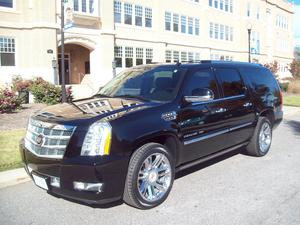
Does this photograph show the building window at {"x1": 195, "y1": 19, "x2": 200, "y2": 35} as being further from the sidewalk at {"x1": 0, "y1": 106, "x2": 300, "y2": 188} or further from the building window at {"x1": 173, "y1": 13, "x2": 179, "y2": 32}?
the sidewalk at {"x1": 0, "y1": 106, "x2": 300, "y2": 188}

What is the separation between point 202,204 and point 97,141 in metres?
1.68

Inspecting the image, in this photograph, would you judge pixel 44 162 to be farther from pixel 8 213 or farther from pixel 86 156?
pixel 8 213

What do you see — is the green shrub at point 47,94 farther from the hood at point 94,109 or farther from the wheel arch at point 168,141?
the wheel arch at point 168,141

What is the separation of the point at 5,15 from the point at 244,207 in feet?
66.9

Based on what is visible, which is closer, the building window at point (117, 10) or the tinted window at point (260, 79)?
the tinted window at point (260, 79)

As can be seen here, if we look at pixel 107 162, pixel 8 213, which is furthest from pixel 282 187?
pixel 8 213

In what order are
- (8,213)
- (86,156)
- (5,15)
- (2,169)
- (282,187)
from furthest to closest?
(5,15) → (2,169) → (282,187) → (8,213) → (86,156)

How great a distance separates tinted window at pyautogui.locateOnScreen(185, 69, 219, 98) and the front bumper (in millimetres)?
1696

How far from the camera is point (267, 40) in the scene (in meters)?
50.1

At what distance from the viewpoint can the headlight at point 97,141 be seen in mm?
3928

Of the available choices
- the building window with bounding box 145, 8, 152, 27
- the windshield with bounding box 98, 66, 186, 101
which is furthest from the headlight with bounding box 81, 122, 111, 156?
the building window with bounding box 145, 8, 152, 27

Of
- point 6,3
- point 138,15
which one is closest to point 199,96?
point 6,3

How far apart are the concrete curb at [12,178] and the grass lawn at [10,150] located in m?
0.33

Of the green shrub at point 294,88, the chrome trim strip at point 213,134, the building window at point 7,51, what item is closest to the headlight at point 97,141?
the chrome trim strip at point 213,134
